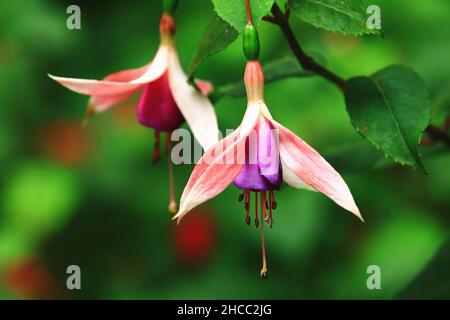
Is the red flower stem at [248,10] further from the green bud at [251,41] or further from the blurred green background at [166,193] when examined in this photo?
the blurred green background at [166,193]

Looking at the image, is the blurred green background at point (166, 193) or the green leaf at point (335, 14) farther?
the blurred green background at point (166, 193)

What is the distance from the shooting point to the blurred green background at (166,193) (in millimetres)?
2162

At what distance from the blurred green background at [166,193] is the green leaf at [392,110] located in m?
1.01

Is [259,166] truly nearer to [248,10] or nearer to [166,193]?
[248,10]

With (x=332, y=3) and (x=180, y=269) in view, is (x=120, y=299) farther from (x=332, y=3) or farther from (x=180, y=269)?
(x=332, y=3)

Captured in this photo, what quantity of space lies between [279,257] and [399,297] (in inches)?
33.9

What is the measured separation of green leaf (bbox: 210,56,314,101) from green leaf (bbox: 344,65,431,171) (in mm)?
141

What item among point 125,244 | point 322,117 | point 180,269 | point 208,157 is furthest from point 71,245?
point 208,157

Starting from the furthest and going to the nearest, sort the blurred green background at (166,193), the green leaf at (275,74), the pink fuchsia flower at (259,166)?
the blurred green background at (166,193) < the green leaf at (275,74) < the pink fuchsia flower at (259,166)

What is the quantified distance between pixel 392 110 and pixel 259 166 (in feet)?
0.68

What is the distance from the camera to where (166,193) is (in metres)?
2.30

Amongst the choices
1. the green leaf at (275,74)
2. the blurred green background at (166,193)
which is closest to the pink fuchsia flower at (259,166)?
the green leaf at (275,74)

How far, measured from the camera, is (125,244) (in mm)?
2453

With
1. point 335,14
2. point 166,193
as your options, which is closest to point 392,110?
point 335,14
